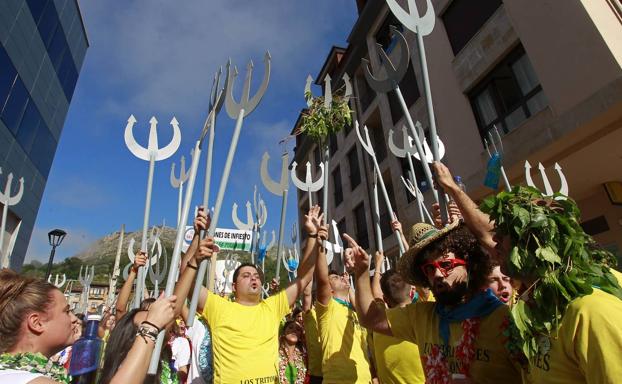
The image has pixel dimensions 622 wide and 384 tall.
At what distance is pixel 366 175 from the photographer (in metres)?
17.9

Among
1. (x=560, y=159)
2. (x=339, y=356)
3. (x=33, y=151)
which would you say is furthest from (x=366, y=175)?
(x=33, y=151)

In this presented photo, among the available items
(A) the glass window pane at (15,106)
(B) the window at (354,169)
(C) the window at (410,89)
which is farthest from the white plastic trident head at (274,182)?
(A) the glass window pane at (15,106)

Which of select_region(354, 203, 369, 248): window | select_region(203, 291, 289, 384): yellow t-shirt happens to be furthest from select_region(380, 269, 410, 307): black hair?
select_region(354, 203, 369, 248): window

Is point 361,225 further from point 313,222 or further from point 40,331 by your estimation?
point 40,331

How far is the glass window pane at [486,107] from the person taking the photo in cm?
923

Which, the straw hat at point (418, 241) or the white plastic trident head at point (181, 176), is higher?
the white plastic trident head at point (181, 176)

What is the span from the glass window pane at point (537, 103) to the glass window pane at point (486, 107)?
94 centimetres

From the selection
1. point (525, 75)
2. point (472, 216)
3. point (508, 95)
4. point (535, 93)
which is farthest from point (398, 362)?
point (508, 95)

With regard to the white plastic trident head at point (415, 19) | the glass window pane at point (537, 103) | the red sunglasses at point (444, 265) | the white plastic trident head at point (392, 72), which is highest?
the glass window pane at point (537, 103)

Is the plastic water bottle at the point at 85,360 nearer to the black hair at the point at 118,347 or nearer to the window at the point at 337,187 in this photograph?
the black hair at the point at 118,347

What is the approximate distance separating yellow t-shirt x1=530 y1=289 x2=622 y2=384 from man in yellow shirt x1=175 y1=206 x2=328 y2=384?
1.88 metres

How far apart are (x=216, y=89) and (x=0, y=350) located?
1705 mm

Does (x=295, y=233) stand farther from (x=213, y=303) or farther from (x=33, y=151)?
(x=33, y=151)

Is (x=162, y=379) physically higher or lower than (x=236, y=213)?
lower
